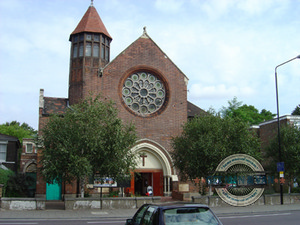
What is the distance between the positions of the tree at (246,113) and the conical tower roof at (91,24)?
83.1ft

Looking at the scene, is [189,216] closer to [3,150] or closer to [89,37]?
[89,37]

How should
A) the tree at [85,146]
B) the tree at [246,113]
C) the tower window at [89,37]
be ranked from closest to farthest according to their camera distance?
the tree at [85,146]
the tower window at [89,37]
the tree at [246,113]

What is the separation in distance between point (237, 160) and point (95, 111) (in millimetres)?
9731

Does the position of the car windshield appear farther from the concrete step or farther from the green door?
the green door

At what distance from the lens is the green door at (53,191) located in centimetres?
2906

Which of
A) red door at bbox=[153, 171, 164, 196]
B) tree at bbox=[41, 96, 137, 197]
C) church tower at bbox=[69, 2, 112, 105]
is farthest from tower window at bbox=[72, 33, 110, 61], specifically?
red door at bbox=[153, 171, 164, 196]

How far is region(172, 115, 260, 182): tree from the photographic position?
23625 mm

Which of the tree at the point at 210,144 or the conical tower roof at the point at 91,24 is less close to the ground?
the conical tower roof at the point at 91,24

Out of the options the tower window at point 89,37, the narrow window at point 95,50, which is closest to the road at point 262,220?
the narrow window at point 95,50

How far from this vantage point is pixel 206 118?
25.5 metres

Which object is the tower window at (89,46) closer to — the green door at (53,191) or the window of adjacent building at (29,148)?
the green door at (53,191)

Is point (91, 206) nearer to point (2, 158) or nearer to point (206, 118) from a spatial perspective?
point (206, 118)

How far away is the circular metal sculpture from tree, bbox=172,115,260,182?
0.87 m

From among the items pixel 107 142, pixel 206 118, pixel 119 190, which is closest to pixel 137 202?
pixel 107 142
